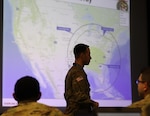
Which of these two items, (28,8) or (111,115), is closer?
(28,8)

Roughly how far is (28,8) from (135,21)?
55.4 inches

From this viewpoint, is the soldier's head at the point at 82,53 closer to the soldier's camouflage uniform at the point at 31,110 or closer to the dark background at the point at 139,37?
the soldier's camouflage uniform at the point at 31,110

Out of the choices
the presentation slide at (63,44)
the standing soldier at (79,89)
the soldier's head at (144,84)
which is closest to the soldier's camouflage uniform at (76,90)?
the standing soldier at (79,89)

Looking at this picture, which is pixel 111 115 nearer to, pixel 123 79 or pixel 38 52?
pixel 123 79

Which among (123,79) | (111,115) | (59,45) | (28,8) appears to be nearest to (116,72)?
(123,79)

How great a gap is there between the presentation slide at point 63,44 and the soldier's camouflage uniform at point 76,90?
0.67 meters

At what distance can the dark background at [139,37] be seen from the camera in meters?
4.53

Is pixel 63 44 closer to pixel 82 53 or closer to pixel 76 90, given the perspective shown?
pixel 82 53

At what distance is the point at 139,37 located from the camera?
15.1 feet

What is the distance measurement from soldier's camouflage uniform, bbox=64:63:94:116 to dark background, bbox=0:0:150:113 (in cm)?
145

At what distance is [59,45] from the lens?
3.96m

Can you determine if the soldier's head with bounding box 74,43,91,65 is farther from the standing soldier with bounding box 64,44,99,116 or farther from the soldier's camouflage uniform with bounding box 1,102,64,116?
the soldier's camouflage uniform with bounding box 1,102,64,116

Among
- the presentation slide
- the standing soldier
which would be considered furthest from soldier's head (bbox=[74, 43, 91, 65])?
the presentation slide

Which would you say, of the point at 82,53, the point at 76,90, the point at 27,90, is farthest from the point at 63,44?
the point at 27,90
